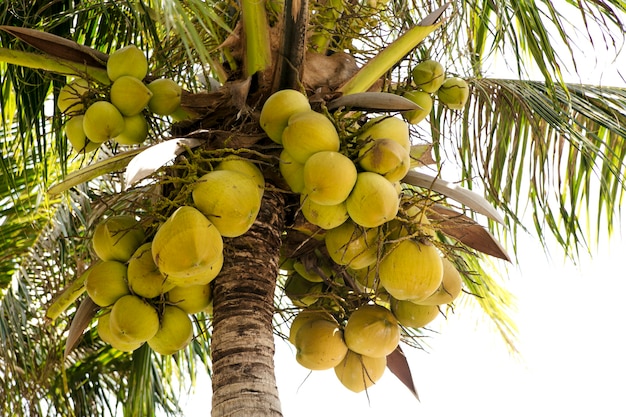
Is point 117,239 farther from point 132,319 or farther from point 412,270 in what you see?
point 412,270

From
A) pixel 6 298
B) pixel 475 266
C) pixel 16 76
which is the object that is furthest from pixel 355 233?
pixel 6 298

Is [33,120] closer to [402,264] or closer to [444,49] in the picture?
[444,49]

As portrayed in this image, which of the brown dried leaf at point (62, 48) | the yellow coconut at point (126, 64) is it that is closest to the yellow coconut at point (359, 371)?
the yellow coconut at point (126, 64)

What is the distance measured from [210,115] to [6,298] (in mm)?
2010

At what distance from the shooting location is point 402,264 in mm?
1702

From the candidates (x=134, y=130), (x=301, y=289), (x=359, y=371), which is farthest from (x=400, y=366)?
(x=134, y=130)

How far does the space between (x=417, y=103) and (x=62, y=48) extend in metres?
0.98

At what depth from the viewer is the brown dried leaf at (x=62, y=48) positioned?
6.60ft

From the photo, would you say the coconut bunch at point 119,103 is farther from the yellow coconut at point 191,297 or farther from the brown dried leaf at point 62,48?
the yellow coconut at point 191,297

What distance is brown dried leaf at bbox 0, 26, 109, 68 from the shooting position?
201 cm

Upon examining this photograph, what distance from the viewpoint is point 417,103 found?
2221 millimetres

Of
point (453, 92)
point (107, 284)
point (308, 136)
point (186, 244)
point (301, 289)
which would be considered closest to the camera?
point (186, 244)

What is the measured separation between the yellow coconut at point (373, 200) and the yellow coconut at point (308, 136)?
0.35 feet

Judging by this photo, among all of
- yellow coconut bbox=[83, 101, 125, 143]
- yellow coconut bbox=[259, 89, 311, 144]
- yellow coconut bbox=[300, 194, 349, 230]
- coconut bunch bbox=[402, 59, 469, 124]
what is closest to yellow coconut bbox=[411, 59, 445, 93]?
coconut bunch bbox=[402, 59, 469, 124]
